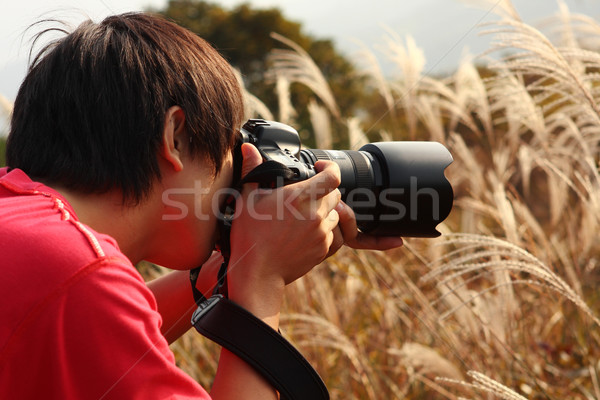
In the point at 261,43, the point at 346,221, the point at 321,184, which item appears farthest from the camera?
the point at 261,43

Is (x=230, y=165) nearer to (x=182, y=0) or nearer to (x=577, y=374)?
(x=577, y=374)

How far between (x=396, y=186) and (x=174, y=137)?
0.59 meters

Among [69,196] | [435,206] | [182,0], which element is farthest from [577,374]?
[182,0]

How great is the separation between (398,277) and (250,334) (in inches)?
56.3

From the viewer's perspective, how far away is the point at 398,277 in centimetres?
249

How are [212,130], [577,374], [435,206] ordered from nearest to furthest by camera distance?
[212,130], [435,206], [577,374]

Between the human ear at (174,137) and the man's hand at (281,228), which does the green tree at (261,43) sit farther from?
the human ear at (174,137)

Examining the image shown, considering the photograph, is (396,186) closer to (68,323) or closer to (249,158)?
(249,158)

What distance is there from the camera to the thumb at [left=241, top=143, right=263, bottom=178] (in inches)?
51.8

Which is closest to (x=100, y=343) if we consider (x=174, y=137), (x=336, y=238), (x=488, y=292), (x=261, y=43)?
(x=174, y=137)

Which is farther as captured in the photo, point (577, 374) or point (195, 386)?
point (577, 374)

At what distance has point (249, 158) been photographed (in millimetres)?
1318

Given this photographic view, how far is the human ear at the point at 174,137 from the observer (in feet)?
3.80

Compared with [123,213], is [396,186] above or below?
below
